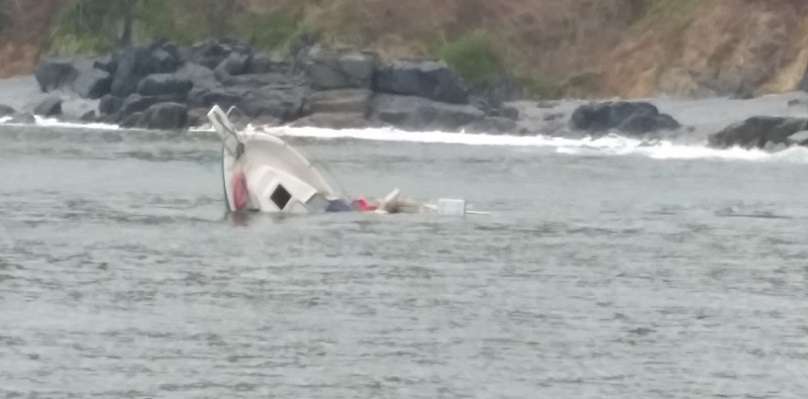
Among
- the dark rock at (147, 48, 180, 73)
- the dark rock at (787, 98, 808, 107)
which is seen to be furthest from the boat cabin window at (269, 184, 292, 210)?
the dark rock at (147, 48, 180, 73)

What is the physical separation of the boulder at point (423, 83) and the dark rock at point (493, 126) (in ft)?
9.21

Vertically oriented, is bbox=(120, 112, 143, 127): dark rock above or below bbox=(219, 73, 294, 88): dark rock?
below

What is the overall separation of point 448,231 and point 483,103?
1606 inches

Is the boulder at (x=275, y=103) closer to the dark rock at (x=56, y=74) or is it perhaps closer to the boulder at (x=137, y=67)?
the boulder at (x=137, y=67)

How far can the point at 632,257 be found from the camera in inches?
1420

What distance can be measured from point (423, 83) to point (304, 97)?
4.34 m

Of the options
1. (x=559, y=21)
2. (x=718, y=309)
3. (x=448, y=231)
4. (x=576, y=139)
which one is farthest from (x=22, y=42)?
(x=718, y=309)

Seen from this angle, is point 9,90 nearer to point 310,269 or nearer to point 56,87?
point 56,87

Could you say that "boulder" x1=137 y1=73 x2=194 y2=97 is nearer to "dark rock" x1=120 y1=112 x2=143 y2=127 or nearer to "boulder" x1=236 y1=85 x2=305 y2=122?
"dark rock" x1=120 y1=112 x2=143 y2=127

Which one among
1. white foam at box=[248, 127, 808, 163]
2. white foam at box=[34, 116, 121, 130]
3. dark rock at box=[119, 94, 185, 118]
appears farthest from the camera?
dark rock at box=[119, 94, 185, 118]

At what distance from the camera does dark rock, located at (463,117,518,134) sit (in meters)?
76.5

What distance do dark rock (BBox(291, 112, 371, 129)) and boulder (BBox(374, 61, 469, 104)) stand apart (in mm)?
1842

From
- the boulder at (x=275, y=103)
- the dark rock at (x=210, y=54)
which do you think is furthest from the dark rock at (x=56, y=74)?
the boulder at (x=275, y=103)

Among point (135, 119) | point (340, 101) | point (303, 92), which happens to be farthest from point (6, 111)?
point (340, 101)
